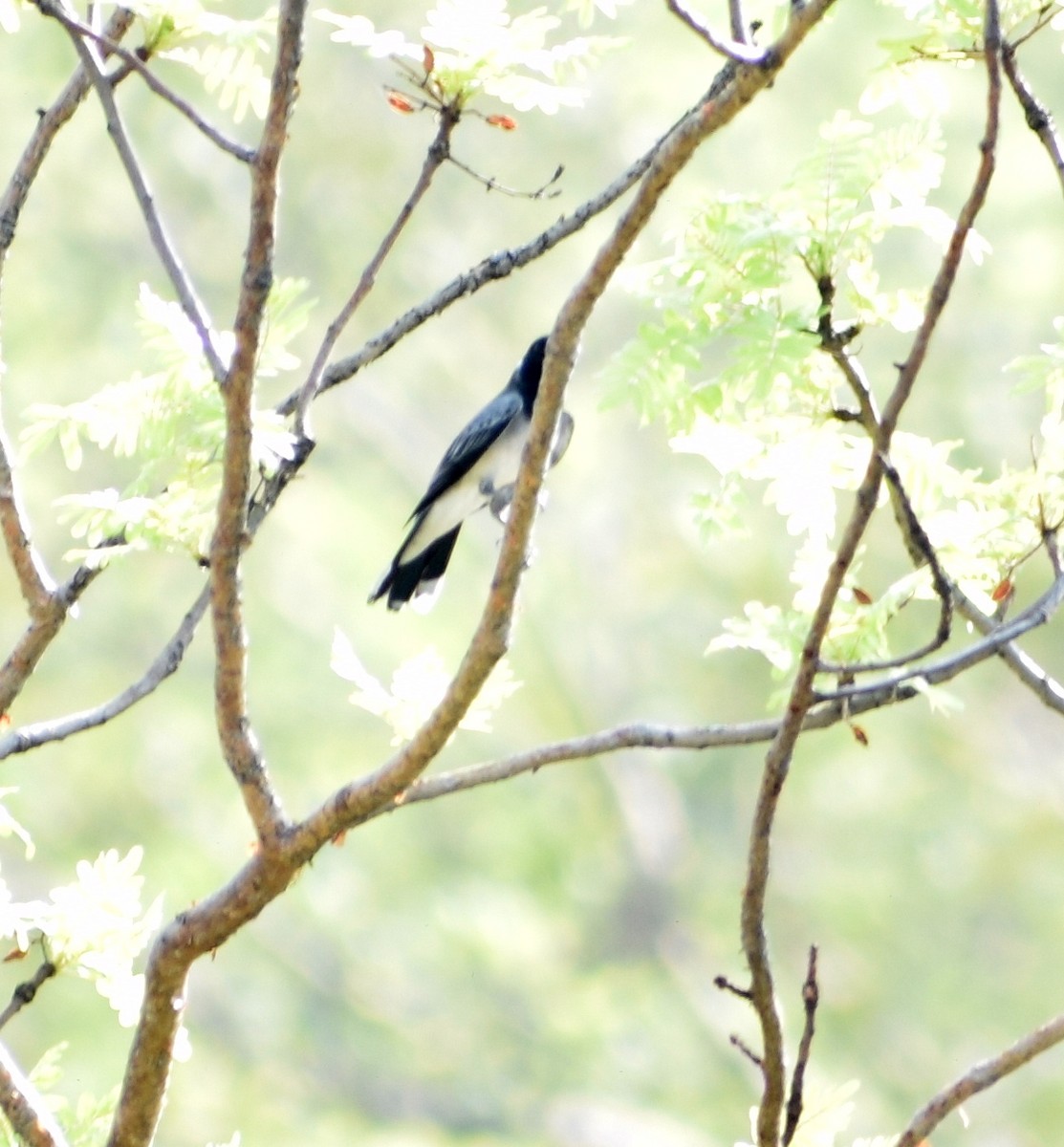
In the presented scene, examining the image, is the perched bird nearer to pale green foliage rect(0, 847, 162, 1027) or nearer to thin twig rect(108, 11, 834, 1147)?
pale green foliage rect(0, 847, 162, 1027)

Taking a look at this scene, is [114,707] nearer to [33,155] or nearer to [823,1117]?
[33,155]

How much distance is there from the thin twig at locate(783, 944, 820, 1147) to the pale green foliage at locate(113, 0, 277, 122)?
53.6 inches

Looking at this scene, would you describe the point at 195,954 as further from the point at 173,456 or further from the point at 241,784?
the point at 173,456

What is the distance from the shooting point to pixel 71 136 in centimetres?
1519

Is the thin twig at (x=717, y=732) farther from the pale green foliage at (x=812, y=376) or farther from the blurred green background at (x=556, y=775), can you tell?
the blurred green background at (x=556, y=775)

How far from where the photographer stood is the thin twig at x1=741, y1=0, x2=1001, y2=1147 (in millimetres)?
1833

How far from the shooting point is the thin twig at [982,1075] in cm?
211

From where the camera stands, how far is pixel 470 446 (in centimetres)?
496

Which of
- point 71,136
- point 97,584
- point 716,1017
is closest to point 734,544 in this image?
point 716,1017

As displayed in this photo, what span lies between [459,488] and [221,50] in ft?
8.82

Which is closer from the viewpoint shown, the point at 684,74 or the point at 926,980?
the point at 926,980

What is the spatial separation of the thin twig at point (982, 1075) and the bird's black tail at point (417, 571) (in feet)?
10.1

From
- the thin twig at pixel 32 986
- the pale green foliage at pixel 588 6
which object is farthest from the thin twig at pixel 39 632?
the pale green foliage at pixel 588 6

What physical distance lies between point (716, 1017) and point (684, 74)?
25.0 ft
